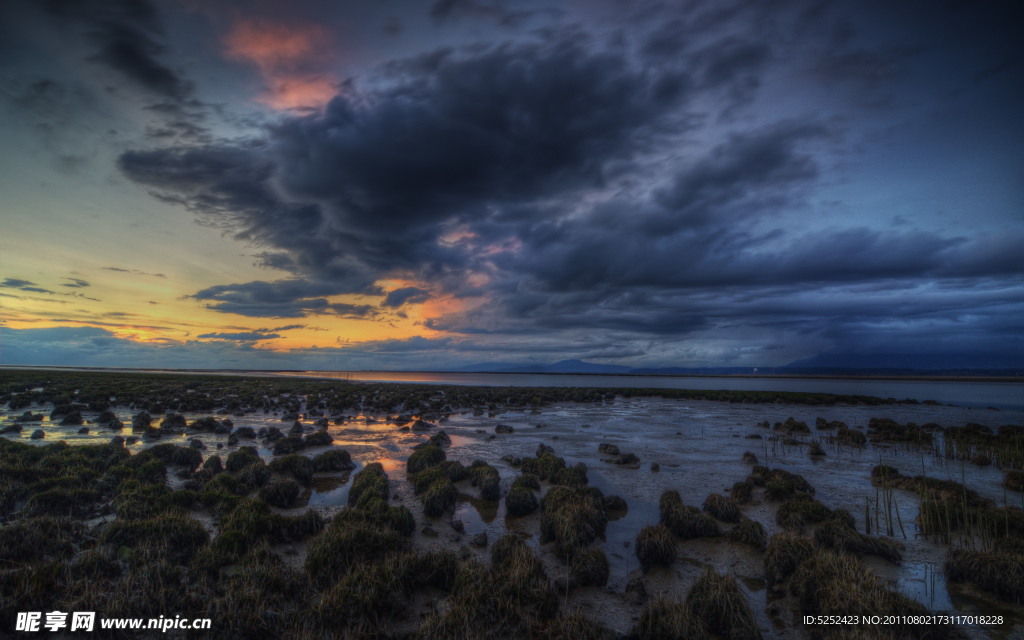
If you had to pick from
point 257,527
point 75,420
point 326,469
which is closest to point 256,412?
point 75,420

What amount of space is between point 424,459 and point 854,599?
47.3ft

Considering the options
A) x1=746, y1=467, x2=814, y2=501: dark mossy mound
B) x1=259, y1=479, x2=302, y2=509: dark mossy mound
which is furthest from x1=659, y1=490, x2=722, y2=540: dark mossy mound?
x1=259, y1=479, x2=302, y2=509: dark mossy mound

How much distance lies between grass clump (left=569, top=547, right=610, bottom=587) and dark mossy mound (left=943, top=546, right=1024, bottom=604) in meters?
7.37

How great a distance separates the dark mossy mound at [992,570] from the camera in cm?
752

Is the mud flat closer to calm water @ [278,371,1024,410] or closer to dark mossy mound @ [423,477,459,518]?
dark mossy mound @ [423,477,459,518]

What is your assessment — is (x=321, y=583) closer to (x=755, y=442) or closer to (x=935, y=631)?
(x=935, y=631)

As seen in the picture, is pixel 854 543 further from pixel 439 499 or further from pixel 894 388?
pixel 894 388

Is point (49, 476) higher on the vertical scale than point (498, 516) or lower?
higher

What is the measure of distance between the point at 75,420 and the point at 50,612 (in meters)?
29.4

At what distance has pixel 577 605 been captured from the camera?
7.47m

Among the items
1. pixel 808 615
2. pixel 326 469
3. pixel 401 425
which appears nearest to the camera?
pixel 808 615

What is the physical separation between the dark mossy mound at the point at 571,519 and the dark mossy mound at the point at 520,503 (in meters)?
0.39

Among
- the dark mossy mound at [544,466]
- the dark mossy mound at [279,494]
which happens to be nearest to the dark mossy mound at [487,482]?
the dark mossy mound at [544,466]

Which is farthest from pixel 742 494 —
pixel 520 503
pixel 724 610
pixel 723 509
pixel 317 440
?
pixel 317 440
